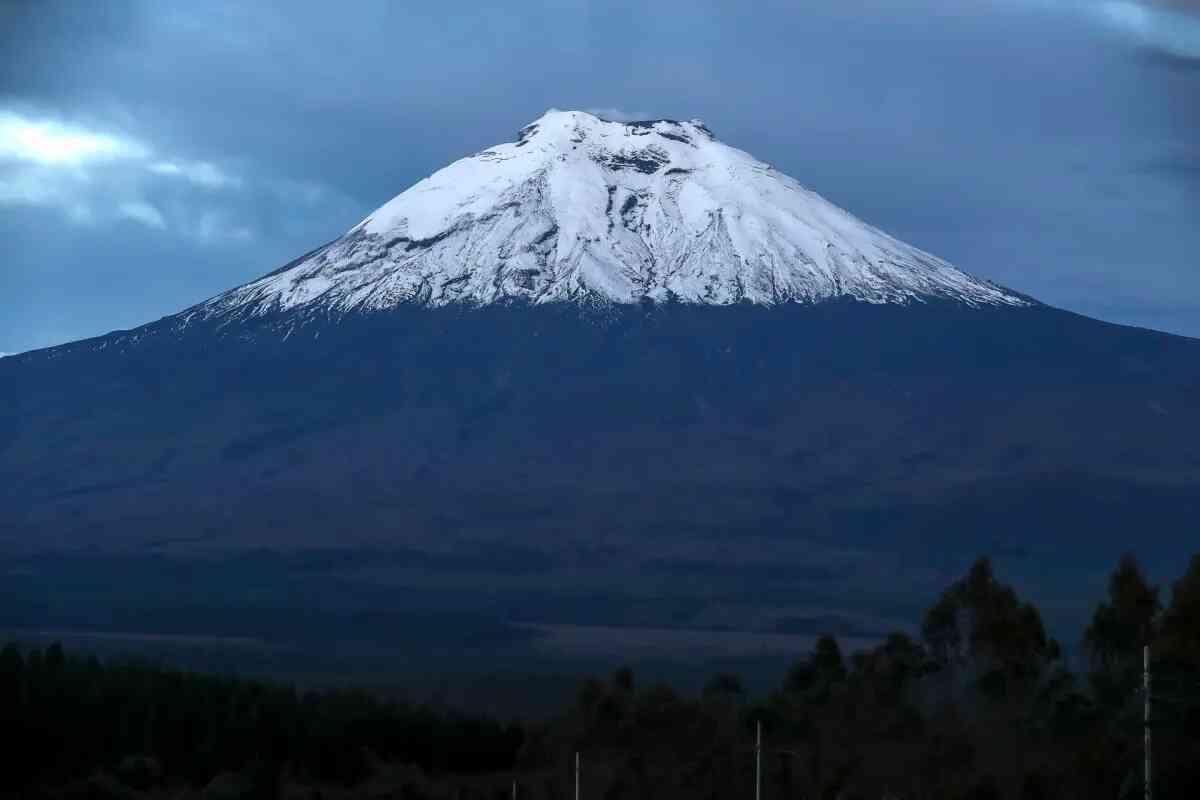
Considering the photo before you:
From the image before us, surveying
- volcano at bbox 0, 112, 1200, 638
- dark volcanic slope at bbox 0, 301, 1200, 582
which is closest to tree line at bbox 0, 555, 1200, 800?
volcano at bbox 0, 112, 1200, 638

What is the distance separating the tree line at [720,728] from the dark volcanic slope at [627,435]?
69.3 m

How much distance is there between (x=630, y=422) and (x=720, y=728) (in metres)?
112

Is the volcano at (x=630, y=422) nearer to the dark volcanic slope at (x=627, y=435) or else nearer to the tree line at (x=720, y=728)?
the dark volcanic slope at (x=627, y=435)

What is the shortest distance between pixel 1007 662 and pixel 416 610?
239 feet

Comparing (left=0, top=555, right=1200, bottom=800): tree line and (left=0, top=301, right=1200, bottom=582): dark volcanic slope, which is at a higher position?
(left=0, top=301, right=1200, bottom=582): dark volcanic slope

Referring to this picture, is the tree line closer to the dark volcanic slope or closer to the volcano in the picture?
the volcano

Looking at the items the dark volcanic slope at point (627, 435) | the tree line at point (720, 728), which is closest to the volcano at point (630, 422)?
the dark volcanic slope at point (627, 435)

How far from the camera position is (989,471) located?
156m

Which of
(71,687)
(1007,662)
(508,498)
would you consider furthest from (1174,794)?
(508,498)

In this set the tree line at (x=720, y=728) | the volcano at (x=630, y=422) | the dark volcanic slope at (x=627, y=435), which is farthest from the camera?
the dark volcanic slope at (x=627, y=435)

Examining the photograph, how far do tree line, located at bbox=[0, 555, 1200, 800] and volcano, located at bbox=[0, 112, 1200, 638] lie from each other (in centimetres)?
5822

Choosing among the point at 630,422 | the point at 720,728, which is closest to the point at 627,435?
the point at 630,422

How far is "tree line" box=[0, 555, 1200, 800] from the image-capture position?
145 ft

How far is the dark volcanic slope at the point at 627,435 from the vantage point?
145 m
